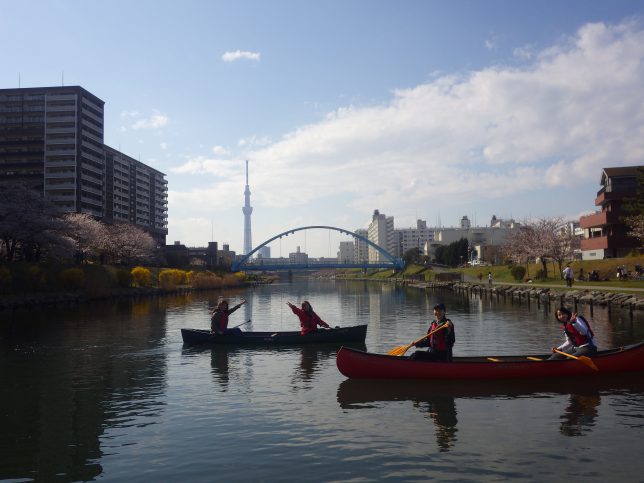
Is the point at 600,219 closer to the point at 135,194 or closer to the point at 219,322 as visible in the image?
the point at 219,322

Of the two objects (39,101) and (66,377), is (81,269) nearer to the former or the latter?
(66,377)

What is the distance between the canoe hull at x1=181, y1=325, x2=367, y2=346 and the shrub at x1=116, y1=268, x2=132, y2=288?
5696 cm

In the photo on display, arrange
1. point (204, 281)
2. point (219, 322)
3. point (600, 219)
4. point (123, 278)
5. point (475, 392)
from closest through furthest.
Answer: point (475, 392) < point (219, 322) < point (600, 219) < point (123, 278) < point (204, 281)

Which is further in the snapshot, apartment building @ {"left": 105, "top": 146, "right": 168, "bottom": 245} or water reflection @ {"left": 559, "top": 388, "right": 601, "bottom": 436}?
apartment building @ {"left": 105, "top": 146, "right": 168, "bottom": 245}

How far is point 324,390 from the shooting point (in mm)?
17500

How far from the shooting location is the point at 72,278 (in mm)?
65938

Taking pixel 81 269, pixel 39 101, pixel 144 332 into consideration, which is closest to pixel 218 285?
pixel 81 269

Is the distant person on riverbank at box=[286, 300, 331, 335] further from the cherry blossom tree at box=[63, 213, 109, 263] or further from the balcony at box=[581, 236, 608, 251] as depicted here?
the cherry blossom tree at box=[63, 213, 109, 263]

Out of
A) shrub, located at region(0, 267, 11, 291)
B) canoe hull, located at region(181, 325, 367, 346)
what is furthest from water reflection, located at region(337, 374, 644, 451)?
shrub, located at region(0, 267, 11, 291)

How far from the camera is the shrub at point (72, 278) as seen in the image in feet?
215

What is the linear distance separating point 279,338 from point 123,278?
2382 inches

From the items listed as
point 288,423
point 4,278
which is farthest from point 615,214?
point 4,278

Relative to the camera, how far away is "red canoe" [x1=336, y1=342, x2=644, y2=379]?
56.6ft

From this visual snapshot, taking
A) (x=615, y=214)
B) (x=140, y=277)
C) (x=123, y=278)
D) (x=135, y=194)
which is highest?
(x=135, y=194)
